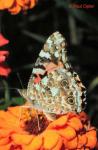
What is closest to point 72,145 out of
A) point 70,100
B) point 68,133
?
point 68,133

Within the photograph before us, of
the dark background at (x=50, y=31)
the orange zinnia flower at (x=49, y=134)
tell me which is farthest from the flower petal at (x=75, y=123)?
the dark background at (x=50, y=31)

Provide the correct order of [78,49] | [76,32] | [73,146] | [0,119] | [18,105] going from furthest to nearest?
[76,32] → [78,49] → [18,105] → [0,119] → [73,146]

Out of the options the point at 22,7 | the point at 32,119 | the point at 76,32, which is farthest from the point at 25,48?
the point at 32,119

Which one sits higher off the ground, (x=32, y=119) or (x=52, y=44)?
(x=52, y=44)

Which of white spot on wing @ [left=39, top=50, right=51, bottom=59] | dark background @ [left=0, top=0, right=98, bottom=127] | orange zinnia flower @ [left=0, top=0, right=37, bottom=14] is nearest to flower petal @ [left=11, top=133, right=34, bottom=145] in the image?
white spot on wing @ [left=39, top=50, right=51, bottom=59]

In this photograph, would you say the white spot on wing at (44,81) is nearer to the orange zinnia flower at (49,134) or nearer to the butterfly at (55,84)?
the butterfly at (55,84)

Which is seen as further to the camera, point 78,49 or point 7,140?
point 78,49

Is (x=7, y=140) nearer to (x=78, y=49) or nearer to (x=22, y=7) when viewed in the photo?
(x=22, y=7)
